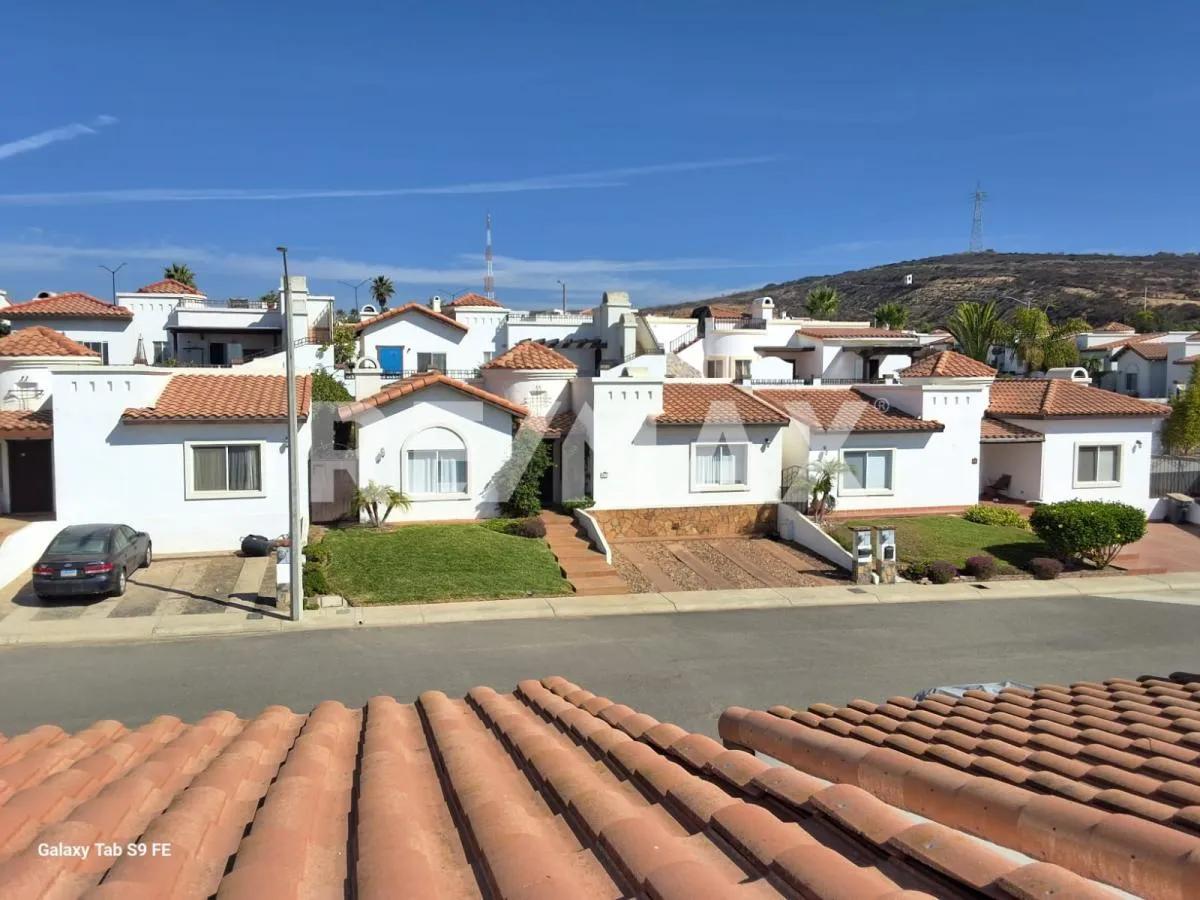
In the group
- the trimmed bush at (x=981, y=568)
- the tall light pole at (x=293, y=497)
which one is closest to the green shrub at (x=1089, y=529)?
the trimmed bush at (x=981, y=568)

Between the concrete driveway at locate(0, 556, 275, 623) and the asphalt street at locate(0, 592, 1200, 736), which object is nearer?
the asphalt street at locate(0, 592, 1200, 736)

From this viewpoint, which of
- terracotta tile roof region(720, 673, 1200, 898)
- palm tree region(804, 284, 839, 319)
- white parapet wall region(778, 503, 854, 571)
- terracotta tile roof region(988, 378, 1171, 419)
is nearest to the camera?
terracotta tile roof region(720, 673, 1200, 898)

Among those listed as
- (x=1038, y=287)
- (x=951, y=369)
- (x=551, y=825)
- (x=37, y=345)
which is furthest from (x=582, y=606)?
(x=1038, y=287)

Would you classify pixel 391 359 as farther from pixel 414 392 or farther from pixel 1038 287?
pixel 1038 287

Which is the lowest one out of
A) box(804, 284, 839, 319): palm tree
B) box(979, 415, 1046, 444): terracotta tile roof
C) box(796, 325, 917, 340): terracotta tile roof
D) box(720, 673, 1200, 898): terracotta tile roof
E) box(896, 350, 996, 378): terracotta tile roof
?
box(720, 673, 1200, 898): terracotta tile roof

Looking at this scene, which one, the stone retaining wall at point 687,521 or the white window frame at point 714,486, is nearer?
the stone retaining wall at point 687,521

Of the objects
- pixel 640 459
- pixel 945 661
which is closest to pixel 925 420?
pixel 640 459

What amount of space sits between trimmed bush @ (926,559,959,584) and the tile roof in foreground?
720 inches

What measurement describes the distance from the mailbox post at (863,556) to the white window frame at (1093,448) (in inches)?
502

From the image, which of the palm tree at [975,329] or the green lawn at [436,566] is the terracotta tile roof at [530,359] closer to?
the green lawn at [436,566]

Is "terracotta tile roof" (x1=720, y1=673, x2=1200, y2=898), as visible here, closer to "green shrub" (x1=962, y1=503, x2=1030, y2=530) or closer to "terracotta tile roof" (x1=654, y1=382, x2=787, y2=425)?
"terracotta tile roof" (x1=654, y1=382, x2=787, y2=425)

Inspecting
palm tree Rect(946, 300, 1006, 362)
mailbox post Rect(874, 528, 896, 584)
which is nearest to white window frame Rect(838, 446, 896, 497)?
mailbox post Rect(874, 528, 896, 584)

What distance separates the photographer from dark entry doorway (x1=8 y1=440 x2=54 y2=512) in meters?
25.2

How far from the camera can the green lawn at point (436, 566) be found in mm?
20766
